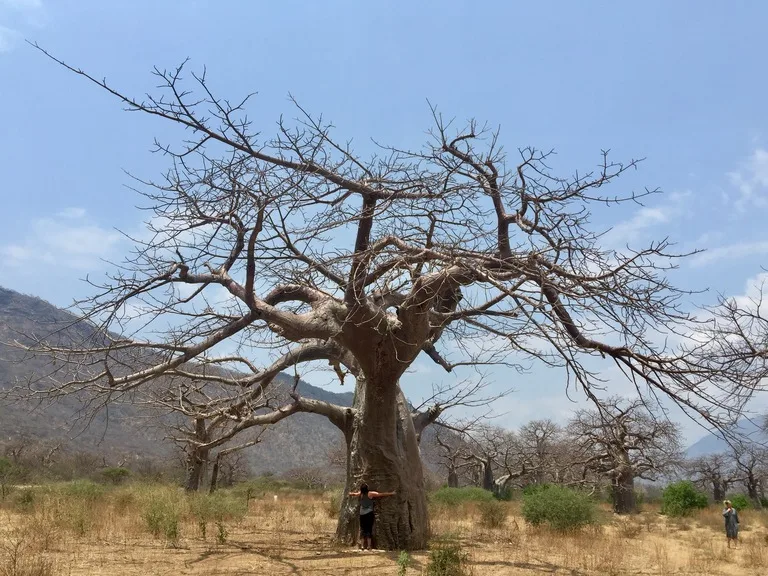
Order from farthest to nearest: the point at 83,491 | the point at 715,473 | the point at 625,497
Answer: the point at 715,473 < the point at 625,497 < the point at 83,491

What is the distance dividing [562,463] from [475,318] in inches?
746

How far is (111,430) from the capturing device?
4175 centimetres

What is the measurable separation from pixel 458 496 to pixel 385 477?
964cm

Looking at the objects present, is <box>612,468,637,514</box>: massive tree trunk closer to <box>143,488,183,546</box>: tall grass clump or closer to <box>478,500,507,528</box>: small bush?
<box>478,500,507,528</box>: small bush

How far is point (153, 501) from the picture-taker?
768 cm

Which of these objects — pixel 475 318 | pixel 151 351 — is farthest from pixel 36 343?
pixel 475 318

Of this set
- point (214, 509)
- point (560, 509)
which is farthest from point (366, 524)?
point (560, 509)

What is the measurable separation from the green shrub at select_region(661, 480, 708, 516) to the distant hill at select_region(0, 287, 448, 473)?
1205 centimetres

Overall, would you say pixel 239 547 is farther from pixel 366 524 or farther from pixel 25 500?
pixel 25 500

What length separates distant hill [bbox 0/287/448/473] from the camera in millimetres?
34719

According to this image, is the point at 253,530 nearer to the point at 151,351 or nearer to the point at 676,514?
the point at 151,351

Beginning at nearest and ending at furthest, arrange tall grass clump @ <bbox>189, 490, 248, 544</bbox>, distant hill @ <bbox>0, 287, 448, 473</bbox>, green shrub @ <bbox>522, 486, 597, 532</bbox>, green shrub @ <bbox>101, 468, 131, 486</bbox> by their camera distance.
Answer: tall grass clump @ <bbox>189, 490, 248, 544</bbox> → green shrub @ <bbox>522, 486, 597, 532</bbox> → green shrub @ <bbox>101, 468, 131, 486</bbox> → distant hill @ <bbox>0, 287, 448, 473</bbox>

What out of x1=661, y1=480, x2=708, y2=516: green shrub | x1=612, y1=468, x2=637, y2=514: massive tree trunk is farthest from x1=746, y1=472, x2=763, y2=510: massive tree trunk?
x1=612, y1=468, x2=637, y2=514: massive tree trunk

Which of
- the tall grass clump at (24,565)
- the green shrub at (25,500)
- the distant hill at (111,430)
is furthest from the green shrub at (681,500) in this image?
the tall grass clump at (24,565)
